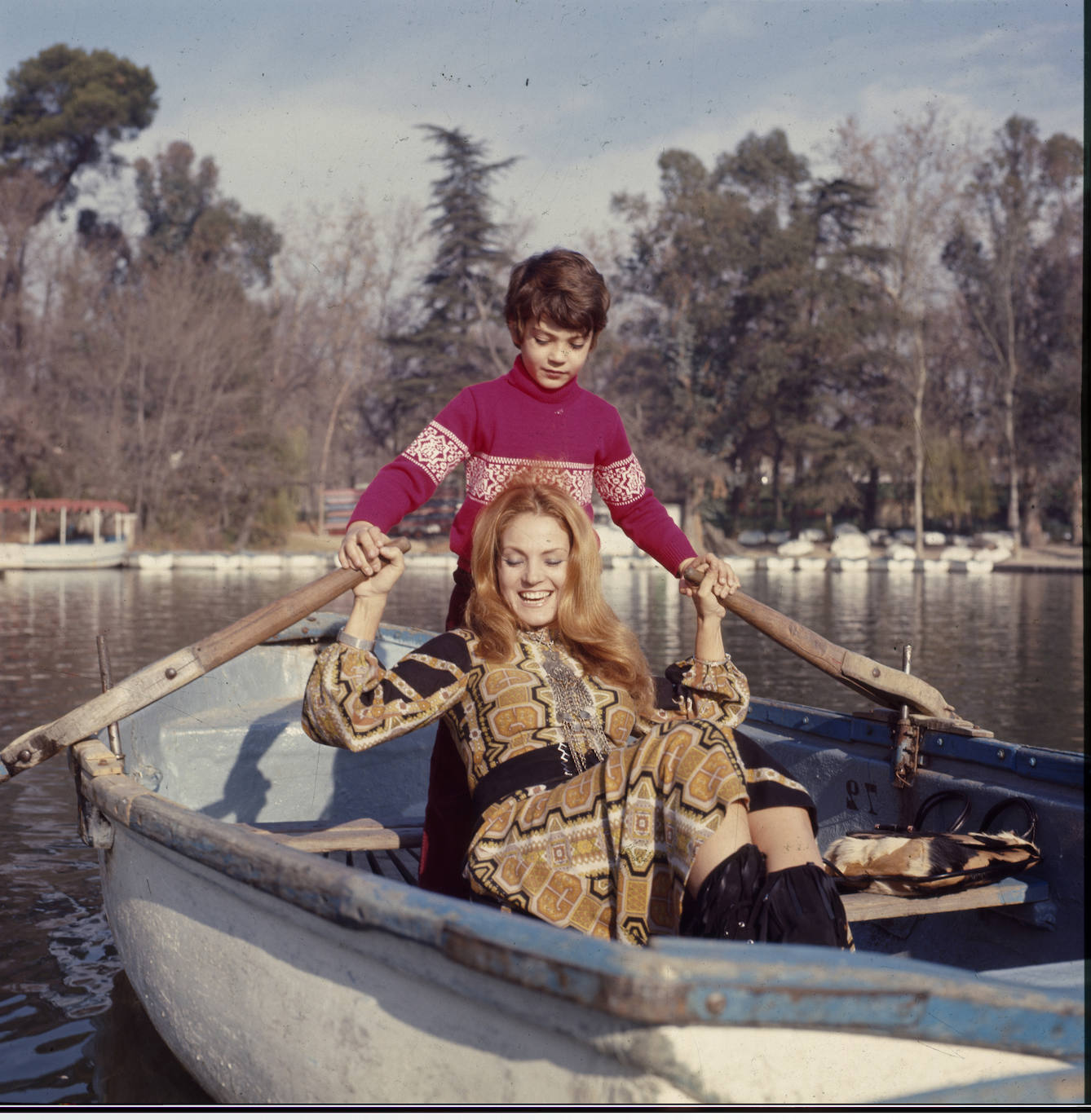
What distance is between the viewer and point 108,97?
35031 mm

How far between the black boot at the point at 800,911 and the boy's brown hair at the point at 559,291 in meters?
1.46

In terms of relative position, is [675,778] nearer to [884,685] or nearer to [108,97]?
[884,685]

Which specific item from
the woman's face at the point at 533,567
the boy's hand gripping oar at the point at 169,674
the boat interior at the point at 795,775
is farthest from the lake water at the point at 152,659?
the woman's face at the point at 533,567

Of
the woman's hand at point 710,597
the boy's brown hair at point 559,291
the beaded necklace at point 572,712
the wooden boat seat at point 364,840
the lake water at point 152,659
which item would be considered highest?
the boy's brown hair at point 559,291

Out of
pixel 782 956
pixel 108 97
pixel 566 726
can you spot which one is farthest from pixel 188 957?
pixel 108 97

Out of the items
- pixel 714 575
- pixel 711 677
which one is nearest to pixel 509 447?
pixel 714 575

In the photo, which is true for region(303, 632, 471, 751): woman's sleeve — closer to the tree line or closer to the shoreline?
the shoreline

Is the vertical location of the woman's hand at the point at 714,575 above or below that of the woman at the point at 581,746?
above

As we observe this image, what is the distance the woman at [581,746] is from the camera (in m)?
2.32

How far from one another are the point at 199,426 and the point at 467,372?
7.80m

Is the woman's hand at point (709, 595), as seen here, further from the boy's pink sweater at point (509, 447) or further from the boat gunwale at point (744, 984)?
the boat gunwale at point (744, 984)

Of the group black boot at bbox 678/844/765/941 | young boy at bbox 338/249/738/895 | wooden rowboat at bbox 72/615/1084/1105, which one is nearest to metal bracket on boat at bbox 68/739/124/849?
wooden rowboat at bbox 72/615/1084/1105

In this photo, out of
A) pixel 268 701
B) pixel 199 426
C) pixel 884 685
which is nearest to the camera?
pixel 884 685

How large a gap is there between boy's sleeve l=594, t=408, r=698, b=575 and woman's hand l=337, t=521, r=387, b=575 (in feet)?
2.80
